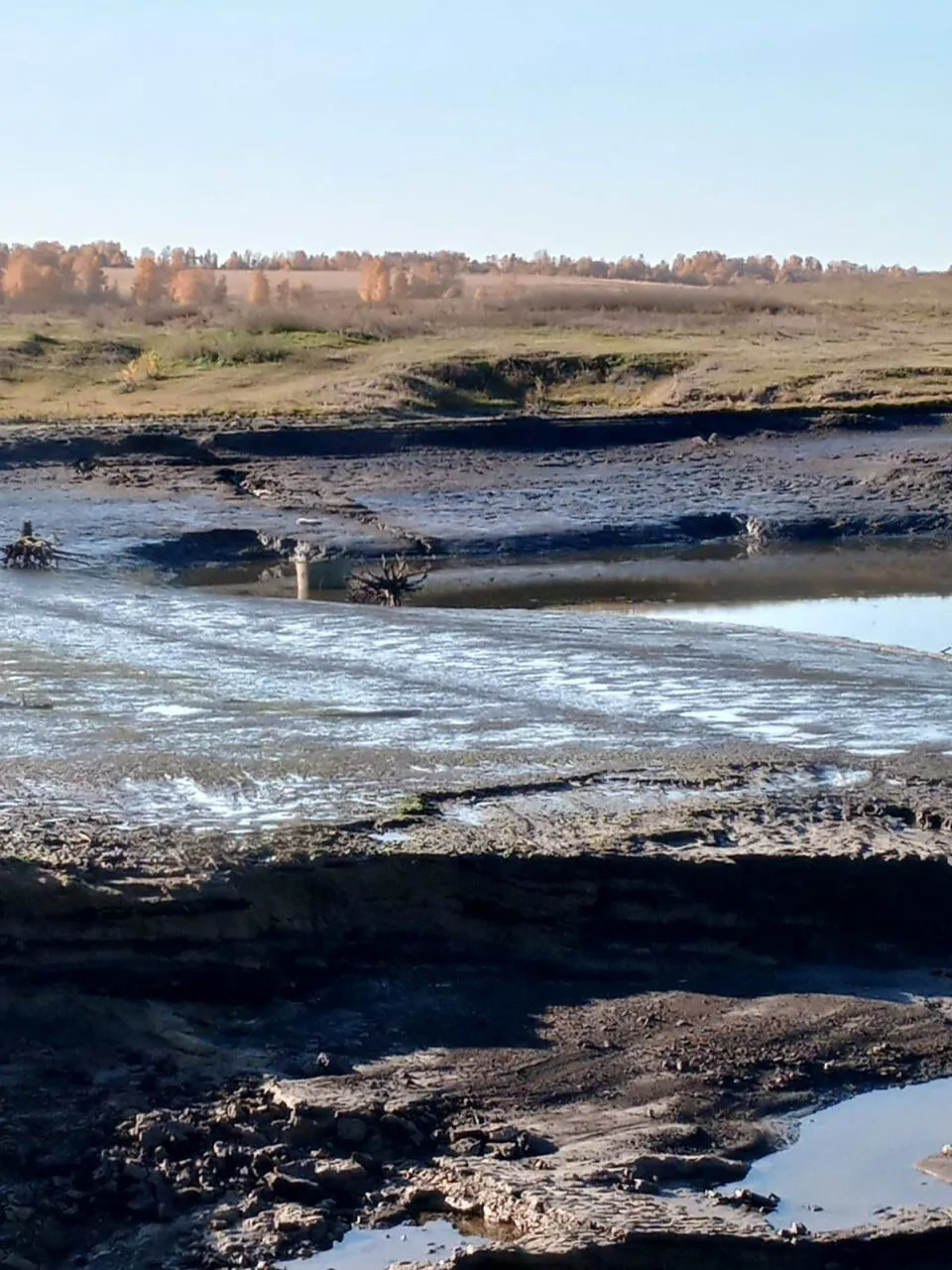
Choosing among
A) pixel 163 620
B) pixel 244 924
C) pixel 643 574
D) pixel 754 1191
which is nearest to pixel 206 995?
pixel 244 924

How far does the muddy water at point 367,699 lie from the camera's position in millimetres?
8648

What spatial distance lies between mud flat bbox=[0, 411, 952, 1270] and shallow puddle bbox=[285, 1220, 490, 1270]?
0.20 feet

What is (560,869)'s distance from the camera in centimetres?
705

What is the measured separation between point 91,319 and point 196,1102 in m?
44.4

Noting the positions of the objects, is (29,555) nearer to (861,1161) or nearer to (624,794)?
(624,794)

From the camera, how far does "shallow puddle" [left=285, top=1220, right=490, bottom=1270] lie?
16.1ft

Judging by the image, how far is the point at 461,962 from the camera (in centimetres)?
665

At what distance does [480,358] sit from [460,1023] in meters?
28.5

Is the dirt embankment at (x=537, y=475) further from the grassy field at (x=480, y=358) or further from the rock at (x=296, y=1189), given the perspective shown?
the rock at (x=296, y=1189)

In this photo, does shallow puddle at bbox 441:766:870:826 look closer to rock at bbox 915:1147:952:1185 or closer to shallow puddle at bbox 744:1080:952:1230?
shallow puddle at bbox 744:1080:952:1230

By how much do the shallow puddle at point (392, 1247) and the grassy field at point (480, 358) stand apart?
23038mm

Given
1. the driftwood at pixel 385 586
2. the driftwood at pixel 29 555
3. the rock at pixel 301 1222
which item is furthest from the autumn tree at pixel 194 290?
the rock at pixel 301 1222

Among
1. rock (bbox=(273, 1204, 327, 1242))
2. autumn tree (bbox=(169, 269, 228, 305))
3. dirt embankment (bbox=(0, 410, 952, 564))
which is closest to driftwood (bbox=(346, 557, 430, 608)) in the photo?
dirt embankment (bbox=(0, 410, 952, 564))

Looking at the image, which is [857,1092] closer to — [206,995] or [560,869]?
[560,869]
